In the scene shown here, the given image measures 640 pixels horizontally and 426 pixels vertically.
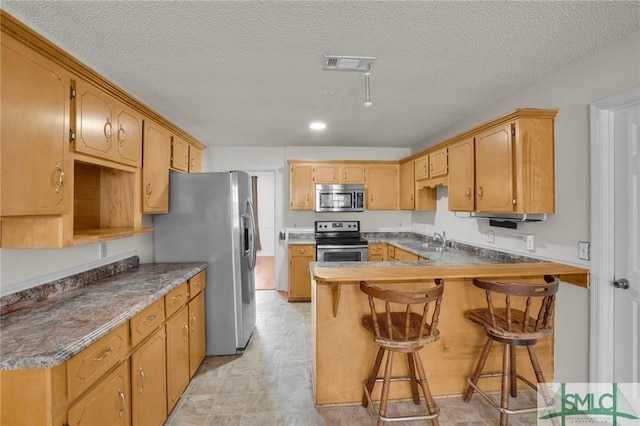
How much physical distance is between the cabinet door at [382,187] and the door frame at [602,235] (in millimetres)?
2892

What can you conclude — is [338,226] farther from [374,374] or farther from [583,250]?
[583,250]

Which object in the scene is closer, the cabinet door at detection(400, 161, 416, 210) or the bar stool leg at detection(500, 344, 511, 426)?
the bar stool leg at detection(500, 344, 511, 426)

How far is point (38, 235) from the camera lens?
1.51m

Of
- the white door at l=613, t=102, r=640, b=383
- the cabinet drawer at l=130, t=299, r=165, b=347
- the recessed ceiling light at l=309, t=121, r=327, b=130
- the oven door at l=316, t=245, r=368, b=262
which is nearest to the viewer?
the cabinet drawer at l=130, t=299, r=165, b=347

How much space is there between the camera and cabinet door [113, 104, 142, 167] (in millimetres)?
1978

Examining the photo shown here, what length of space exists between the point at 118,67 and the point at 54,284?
149 centimetres

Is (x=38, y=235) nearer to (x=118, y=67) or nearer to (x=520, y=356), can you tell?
(x=118, y=67)

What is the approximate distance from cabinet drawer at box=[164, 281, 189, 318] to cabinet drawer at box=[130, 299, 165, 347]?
0.07 m

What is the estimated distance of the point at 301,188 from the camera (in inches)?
184

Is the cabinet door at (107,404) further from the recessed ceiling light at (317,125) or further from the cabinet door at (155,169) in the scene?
the recessed ceiling light at (317,125)

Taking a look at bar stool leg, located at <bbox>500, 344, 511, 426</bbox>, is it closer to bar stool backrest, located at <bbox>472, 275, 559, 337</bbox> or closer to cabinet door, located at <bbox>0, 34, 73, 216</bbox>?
bar stool backrest, located at <bbox>472, 275, 559, 337</bbox>

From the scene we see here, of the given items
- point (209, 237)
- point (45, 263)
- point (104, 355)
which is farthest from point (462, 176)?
point (45, 263)

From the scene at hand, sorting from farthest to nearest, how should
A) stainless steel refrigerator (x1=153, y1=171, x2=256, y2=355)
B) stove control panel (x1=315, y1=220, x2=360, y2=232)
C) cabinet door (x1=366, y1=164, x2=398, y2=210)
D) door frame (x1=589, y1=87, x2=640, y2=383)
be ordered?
1. stove control panel (x1=315, y1=220, x2=360, y2=232)
2. cabinet door (x1=366, y1=164, x2=398, y2=210)
3. stainless steel refrigerator (x1=153, y1=171, x2=256, y2=355)
4. door frame (x1=589, y1=87, x2=640, y2=383)

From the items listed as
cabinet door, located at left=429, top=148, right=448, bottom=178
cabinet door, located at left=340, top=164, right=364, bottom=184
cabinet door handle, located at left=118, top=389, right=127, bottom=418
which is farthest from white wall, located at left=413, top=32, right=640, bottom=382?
cabinet door handle, located at left=118, top=389, right=127, bottom=418
